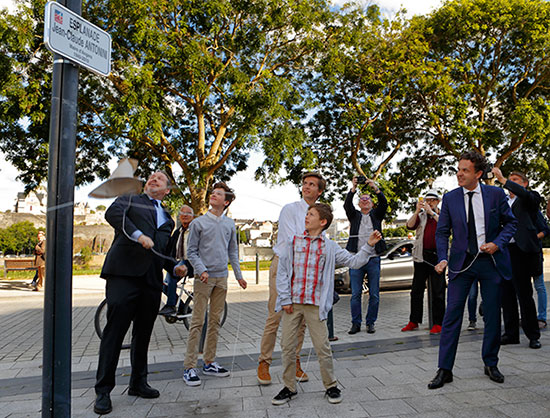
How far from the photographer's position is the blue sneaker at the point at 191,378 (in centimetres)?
398

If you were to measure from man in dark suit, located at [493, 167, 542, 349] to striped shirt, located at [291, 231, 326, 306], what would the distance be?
288 centimetres

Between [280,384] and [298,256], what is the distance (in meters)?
1.26

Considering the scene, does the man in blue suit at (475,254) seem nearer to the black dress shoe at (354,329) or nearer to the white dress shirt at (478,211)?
the white dress shirt at (478,211)

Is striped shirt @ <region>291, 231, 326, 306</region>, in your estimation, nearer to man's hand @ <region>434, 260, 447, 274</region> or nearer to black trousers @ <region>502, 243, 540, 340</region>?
man's hand @ <region>434, 260, 447, 274</region>

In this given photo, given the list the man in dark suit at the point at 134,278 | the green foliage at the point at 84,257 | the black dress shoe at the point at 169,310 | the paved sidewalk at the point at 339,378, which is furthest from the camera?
the green foliage at the point at 84,257

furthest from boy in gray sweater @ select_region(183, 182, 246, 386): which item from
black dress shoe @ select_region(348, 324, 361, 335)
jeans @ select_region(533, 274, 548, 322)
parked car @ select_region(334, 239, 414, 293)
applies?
parked car @ select_region(334, 239, 414, 293)

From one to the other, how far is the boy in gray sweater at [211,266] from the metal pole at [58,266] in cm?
149

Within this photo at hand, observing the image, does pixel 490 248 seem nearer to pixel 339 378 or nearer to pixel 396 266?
pixel 339 378

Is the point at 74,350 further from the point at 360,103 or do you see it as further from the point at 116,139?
the point at 360,103

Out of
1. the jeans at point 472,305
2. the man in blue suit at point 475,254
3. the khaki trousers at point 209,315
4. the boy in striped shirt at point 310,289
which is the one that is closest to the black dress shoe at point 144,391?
the khaki trousers at point 209,315

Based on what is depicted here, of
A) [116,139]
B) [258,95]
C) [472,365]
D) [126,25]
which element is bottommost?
[472,365]

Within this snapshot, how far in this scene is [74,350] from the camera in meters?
5.82

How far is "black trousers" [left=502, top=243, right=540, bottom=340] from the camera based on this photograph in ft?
17.1

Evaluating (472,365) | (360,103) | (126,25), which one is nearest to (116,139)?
(126,25)
